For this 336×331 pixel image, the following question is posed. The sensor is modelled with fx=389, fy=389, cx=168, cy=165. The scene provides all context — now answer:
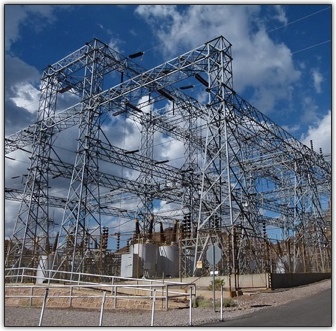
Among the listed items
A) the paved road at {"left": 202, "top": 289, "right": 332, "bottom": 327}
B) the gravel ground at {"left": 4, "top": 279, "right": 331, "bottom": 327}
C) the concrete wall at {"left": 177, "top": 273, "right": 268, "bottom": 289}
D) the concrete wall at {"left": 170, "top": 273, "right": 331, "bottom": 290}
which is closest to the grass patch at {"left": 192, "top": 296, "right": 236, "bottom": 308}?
the gravel ground at {"left": 4, "top": 279, "right": 331, "bottom": 327}

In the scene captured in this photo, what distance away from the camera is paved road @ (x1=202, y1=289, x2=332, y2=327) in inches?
379

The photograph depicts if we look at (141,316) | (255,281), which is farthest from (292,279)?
(141,316)

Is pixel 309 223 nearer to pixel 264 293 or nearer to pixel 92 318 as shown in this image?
A: pixel 264 293

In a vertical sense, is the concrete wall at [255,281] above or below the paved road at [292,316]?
above

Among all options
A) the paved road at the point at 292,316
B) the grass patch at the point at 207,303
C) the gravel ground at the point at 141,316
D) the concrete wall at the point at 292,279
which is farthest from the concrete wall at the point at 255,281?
the paved road at the point at 292,316

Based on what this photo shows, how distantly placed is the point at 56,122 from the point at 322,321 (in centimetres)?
2394

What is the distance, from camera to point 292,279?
19.4 metres

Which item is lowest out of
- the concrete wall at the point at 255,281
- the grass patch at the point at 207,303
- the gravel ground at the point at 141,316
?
the gravel ground at the point at 141,316

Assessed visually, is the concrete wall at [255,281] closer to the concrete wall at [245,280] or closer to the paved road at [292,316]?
the concrete wall at [245,280]

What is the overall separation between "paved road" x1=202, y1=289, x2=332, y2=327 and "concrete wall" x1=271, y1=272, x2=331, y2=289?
3.65 metres

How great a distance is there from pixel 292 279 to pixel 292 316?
9265 millimetres

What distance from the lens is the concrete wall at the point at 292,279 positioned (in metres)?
17.6

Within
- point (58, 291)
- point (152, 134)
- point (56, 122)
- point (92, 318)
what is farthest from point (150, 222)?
point (92, 318)

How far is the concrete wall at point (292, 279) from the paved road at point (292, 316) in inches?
144
